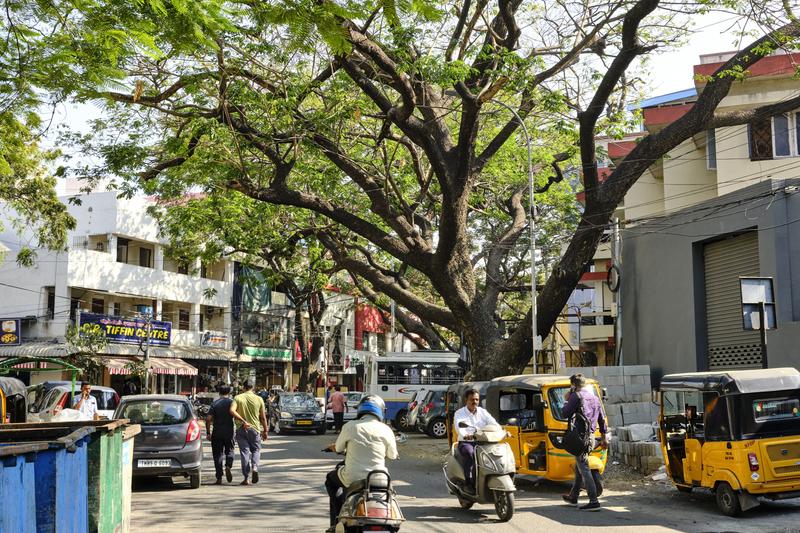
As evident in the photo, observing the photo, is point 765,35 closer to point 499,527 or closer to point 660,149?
point 660,149

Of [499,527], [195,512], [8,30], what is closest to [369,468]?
[499,527]

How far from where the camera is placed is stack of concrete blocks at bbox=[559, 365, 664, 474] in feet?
47.4

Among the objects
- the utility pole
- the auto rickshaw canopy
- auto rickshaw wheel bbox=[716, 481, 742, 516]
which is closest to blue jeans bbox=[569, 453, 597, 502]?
auto rickshaw wheel bbox=[716, 481, 742, 516]

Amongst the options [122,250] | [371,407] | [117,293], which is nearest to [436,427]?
[117,293]

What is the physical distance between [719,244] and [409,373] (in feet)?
53.0

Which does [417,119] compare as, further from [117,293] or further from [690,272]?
[117,293]

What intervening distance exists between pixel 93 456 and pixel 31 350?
31.7 m

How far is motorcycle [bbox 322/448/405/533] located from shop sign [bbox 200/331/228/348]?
40.1m

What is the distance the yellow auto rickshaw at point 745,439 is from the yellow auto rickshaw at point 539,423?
5.83ft

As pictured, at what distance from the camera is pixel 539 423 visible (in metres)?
13.5

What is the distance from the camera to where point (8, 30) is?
9.48 meters

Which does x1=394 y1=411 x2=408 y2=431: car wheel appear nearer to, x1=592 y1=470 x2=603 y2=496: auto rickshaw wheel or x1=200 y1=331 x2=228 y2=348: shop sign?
x1=200 y1=331 x2=228 y2=348: shop sign

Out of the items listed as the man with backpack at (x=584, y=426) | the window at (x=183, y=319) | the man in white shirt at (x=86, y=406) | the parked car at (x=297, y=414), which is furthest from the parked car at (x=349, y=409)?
the man with backpack at (x=584, y=426)

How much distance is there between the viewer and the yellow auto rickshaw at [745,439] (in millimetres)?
10148
